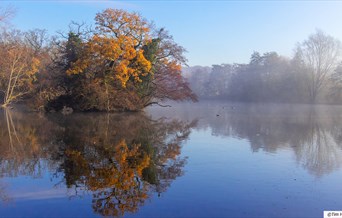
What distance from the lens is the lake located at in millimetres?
6312

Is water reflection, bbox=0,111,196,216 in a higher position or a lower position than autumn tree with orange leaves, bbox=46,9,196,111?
lower

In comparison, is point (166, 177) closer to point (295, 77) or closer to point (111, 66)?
point (111, 66)

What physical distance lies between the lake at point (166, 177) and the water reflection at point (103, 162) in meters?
0.02

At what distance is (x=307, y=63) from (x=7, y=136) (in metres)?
59.5

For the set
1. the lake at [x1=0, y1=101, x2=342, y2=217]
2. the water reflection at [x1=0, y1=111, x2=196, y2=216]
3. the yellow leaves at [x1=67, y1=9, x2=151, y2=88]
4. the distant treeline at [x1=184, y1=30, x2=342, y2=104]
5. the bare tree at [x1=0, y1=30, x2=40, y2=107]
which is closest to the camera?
the lake at [x1=0, y1=101, x2=342, y2=217]

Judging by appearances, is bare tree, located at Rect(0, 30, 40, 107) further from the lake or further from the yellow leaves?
the lake

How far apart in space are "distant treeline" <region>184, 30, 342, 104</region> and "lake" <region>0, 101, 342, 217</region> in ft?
166

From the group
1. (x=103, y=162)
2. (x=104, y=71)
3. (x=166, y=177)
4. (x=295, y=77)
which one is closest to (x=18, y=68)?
(x=104, y=71)

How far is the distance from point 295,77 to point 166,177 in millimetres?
60010

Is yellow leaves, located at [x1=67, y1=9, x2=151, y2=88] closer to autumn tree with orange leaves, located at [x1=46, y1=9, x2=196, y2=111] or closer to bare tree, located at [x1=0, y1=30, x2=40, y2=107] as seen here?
→ autumn tree with orange leaves, located at [x1=46, y1=9, x2=196, y2=111]

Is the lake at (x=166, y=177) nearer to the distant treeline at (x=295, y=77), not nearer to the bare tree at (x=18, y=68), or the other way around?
the bare tree at (x=18, y=68)

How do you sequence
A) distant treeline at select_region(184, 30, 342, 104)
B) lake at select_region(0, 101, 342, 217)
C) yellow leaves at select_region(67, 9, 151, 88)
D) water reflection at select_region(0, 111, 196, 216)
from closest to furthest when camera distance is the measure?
lake at select_region(0, 101, 342, 217) < water reflection at select_region(0, 111, 196, 216) < yellow leaves at select_region(67, 9, 151, 88) < distant treeline at select_region(184, 30, 342, 104)

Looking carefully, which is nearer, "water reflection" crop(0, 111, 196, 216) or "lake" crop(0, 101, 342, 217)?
"lake" crop(0, 101, 342, 217)

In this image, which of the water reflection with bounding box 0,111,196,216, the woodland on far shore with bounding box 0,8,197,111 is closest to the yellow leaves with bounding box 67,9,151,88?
the woodland on far shore with bounding box 0,8,197,111
